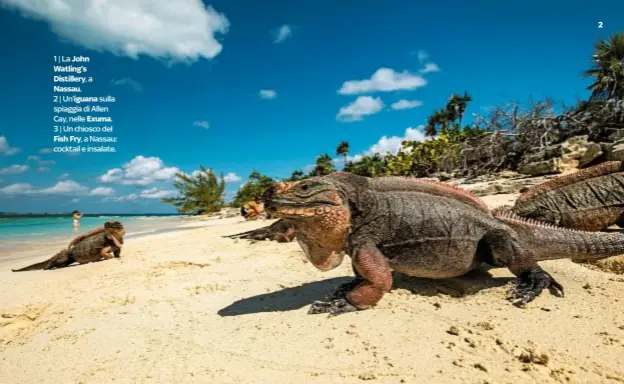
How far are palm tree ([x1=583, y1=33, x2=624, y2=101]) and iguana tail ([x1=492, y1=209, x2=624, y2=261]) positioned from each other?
18.0m

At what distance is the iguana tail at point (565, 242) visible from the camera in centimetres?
388

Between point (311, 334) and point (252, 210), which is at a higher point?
point (252, 210)

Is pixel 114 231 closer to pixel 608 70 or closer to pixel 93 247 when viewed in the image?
pixel 93 247

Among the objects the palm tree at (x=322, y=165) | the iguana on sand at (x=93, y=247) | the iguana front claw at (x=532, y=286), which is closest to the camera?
the iguana front claw at (x=532, y=286)

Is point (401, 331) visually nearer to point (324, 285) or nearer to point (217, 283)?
point (324, 285)

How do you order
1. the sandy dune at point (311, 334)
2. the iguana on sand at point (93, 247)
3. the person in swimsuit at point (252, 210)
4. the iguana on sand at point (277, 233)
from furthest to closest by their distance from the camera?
the person in swimsuit at point (252, 210) → the iguana on sand at point (93, 247) → the iguana on sand at point (277, 233) → the sandy dune at point (311, 334)

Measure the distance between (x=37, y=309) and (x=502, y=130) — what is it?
66.3 ft

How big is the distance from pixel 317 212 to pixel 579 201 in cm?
451

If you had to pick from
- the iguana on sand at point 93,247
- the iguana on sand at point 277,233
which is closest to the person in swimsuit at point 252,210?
the iguana on sand at point 277,233

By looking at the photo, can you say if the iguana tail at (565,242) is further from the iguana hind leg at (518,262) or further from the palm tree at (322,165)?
the palm tree at (322,165)

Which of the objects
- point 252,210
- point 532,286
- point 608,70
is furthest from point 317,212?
point 608,70

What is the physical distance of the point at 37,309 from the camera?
4.69 meters

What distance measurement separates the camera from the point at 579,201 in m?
5.57

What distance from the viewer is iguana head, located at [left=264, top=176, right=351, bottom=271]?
11.3 ft
